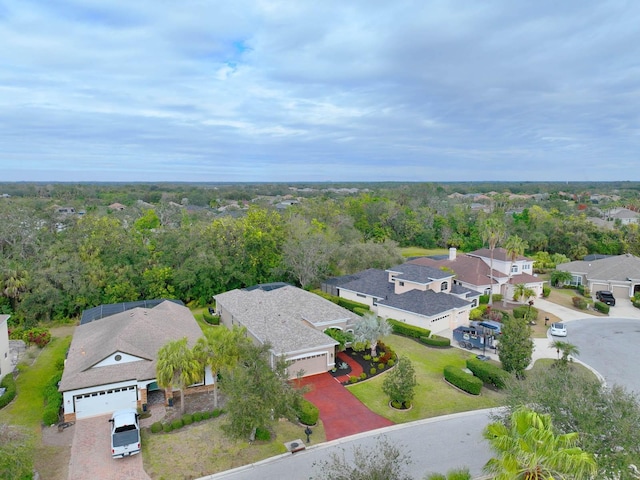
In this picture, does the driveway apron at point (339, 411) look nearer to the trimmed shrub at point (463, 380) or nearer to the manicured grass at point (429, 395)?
the manicured grass at point (429, 395)

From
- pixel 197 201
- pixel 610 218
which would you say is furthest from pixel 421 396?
pixel 197 201

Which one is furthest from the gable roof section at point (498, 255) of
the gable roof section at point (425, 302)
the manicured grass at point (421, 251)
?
the manicured grass at point (421, 251)

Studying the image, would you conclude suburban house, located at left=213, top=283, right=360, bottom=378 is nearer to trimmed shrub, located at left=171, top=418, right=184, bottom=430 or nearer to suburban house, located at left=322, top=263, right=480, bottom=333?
suburban house, located at left=322, top=263, right=480, bottom=333

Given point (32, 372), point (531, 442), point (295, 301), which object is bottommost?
point (32, 372)

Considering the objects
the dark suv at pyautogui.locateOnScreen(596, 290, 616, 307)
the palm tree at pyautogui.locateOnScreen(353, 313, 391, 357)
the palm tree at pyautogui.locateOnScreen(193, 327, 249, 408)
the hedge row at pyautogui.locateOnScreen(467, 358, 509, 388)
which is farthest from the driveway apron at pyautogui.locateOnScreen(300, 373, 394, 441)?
the dark suv at pyautogui.locateOnScreen(596, 290, 616, 307)

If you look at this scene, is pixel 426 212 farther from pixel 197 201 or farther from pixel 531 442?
pixel 197 201

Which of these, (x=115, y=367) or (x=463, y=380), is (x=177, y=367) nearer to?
(x=115, y=367)

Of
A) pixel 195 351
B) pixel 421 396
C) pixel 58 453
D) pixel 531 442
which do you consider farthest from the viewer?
pixel 421 396
